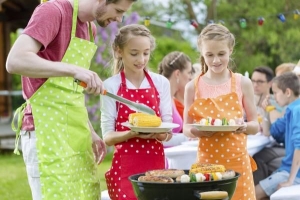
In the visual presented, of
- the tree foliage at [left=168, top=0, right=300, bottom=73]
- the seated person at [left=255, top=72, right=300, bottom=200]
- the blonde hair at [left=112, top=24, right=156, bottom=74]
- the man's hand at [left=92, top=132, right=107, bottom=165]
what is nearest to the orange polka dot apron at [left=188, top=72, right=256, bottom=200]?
the blonde hair at [left=112, top=24, right=156, bottom=74]

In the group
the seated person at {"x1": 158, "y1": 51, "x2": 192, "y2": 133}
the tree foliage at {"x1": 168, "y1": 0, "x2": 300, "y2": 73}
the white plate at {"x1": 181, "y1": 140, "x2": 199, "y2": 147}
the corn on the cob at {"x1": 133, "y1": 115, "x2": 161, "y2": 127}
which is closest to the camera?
the corn on the cob at {"x1": 133, "y1": 115, "x2": 161, "y2": 127}

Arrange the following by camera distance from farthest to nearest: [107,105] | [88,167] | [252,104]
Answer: [252,104] → [107,105] → [88,167]

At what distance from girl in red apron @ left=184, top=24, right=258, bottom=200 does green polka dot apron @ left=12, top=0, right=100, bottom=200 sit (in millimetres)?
820

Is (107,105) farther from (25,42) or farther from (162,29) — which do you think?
(162,29)

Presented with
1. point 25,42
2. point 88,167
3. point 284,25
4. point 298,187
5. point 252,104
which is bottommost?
point 298,187

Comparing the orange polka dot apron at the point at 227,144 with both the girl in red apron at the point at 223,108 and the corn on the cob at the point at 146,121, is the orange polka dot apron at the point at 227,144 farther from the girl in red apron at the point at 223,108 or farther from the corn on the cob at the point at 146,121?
the corn on the cob at the point at 146,121

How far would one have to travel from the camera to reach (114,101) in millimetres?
3752

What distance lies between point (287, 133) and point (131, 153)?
253cm

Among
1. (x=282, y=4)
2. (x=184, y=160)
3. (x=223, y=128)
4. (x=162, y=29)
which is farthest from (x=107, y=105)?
(x=162, y=29)

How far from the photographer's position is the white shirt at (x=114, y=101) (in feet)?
12.3

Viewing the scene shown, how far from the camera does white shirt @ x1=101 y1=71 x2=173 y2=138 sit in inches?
147

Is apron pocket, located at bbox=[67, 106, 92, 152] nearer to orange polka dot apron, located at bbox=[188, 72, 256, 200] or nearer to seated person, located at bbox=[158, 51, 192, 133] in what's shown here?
orange polka dot apron, located at bbox=[188, 72, 256, 200]

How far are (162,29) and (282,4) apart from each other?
15.2 feet

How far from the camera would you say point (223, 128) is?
369 cm
